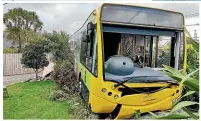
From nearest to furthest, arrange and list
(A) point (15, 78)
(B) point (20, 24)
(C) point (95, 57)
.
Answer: (C) point (95, 57), (B) point (20, 24), (A) point (15, 78)

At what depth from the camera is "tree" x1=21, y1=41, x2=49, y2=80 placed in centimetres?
716

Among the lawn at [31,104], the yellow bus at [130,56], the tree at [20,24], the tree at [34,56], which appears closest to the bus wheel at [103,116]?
the yellow bus at [130,56]

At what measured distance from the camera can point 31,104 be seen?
5.41m

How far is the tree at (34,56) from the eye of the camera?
716 centimetres

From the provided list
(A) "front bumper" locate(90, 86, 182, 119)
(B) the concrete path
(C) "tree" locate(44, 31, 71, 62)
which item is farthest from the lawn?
(C) "tree" locate(44, 31, 71, 62)

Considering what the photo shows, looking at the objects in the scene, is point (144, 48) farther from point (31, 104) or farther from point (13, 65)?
point (13, 65)

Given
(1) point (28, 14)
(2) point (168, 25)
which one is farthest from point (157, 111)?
(1) point (28, 14)

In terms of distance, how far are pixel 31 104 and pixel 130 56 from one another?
1.92 metres

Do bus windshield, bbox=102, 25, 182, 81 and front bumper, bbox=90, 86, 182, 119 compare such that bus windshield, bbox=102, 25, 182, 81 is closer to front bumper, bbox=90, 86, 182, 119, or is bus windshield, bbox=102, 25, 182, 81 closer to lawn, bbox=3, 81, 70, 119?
front bumper, bbox=90, 86, 182, 119

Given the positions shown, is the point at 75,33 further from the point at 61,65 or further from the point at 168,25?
the point at 168,25

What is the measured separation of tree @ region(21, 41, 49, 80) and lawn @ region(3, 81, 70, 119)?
0.62 metres

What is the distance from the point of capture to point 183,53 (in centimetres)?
506

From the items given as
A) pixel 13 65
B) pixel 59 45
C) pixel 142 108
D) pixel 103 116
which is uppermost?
pixel 59 45

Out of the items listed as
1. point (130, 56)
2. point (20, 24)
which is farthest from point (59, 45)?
point (130, 56)
